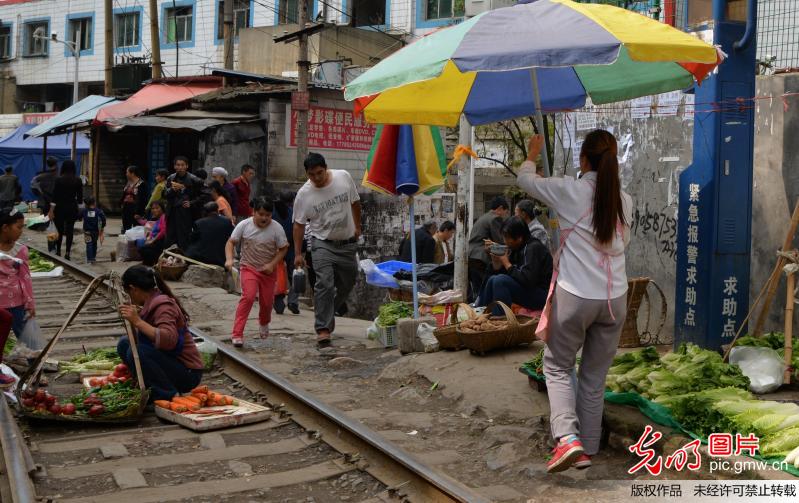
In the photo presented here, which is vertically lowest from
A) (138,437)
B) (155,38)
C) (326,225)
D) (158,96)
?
(138,437)

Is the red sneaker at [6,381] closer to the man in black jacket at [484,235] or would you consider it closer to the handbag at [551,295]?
the handbag at [551,295]

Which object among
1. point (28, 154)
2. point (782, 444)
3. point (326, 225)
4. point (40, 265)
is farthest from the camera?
point (28, 154)

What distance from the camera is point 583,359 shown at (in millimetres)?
5676

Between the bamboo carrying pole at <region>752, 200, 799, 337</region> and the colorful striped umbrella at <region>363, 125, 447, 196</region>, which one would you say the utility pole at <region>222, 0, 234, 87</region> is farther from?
the bamboo carrying pole at <region>752, 200, 799, 337</region>

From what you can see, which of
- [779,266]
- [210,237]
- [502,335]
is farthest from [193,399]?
[210,237]

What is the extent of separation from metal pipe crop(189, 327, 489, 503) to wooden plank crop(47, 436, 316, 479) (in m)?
0.33

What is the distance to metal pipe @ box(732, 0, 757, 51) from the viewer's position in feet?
25.5

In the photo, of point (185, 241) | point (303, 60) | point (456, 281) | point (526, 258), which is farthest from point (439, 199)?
point (526, 258)

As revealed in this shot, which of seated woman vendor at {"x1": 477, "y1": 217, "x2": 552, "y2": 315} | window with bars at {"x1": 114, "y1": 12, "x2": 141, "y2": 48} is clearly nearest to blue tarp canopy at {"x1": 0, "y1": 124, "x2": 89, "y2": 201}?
window with bars at {"x1": 114, "y1": 12, "x2": 141, "y2": 48}

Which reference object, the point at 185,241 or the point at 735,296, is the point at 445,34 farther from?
the point at 185,241

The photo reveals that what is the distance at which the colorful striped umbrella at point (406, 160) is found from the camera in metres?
9.53

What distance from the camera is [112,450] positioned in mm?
6207

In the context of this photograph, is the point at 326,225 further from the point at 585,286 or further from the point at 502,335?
the point at 585,286

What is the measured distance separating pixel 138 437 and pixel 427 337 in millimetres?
3495
